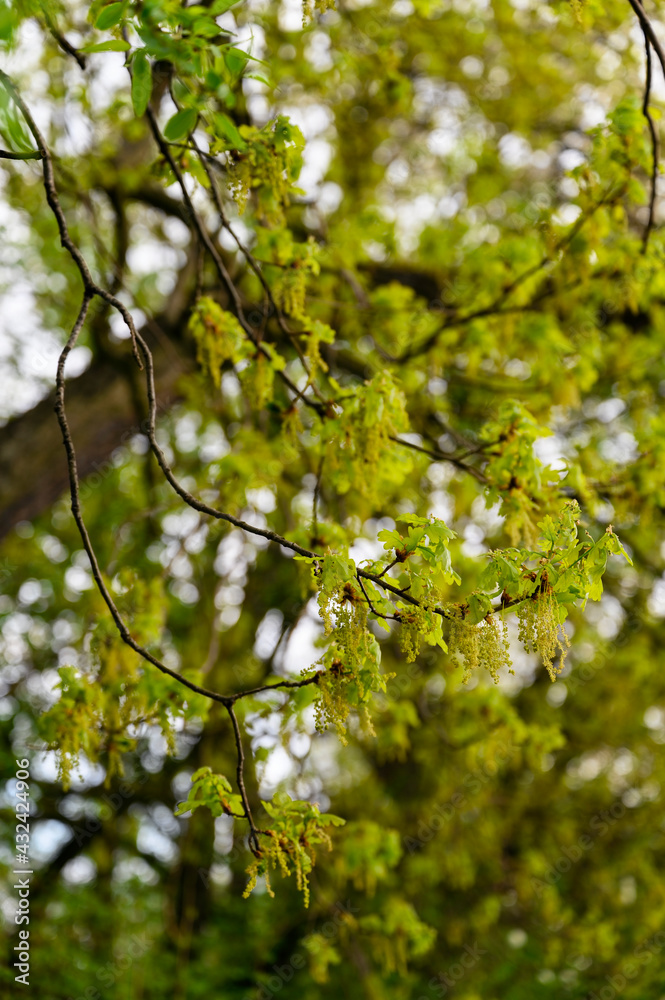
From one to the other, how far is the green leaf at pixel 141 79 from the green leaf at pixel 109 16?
97 mm

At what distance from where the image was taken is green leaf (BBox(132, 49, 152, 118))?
5.41ft

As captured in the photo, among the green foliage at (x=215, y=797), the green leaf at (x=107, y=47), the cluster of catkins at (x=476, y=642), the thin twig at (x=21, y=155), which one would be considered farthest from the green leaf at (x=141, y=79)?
the green foliage at (x=215, y=797)

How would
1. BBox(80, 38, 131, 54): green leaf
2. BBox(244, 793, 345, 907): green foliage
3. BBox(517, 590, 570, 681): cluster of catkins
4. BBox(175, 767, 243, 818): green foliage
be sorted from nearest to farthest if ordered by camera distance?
BBox(80, 38, 131, 54): green leaf → BBox(517, 590, 570, 681): cluster of catkins → BBox(244, 793, 345, 907): green foliage → BBox(175, 767, 243, 818): green foliage

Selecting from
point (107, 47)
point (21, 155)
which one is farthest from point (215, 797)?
point (107, 47)

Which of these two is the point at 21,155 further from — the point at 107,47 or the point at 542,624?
the point at 542,624

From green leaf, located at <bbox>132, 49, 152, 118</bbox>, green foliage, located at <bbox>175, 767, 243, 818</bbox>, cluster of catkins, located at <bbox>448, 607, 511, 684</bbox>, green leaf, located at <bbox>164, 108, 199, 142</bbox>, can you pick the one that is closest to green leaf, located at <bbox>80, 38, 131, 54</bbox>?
green leaf, located at <bbox>132, 49, 152, 118</bbox>

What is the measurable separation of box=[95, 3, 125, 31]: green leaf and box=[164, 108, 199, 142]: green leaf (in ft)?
0.73

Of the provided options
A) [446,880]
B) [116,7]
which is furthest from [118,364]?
[446,880]

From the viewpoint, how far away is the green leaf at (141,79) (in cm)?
165

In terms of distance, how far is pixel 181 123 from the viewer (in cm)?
179

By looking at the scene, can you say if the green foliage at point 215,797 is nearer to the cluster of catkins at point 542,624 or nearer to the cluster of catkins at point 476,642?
the cluster of catkins at point 476,642

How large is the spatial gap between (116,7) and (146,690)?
2.02 meters

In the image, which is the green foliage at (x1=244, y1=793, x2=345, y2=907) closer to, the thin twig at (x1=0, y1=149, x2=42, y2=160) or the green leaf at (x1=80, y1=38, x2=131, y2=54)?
the thin twig at (x1=0, y1=149, x2=42, y2=160)

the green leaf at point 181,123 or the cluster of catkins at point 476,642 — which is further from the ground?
the green leaf at point 181,123
